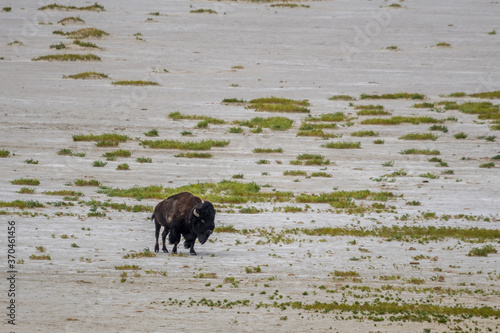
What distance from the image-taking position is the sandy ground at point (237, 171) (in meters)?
15.7

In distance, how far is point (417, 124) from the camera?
137 feet

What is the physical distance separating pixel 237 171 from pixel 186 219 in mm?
Result: 13129

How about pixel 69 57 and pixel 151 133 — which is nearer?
pixel 151 133

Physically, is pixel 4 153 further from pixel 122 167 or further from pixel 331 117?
pixel 331 117

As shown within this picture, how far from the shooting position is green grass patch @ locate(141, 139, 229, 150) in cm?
3572

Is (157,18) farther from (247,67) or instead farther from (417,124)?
(417,124)

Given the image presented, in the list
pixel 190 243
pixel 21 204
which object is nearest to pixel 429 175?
pixel 190 243

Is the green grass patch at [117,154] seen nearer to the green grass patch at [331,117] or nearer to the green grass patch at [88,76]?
the green grass patch at [331,117]

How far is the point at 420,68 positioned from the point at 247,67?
1435 cm

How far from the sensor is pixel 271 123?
41.1 meters

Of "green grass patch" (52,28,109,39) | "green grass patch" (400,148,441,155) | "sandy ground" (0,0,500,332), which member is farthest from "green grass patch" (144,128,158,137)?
"green grass patch" (52,28,109,39)

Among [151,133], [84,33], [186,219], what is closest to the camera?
[186,219]

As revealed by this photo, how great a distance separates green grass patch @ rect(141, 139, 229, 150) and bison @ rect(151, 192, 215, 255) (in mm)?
16019

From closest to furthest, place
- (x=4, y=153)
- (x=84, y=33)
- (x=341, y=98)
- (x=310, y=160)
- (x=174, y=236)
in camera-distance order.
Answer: (x=174, y=236), (x=4, y=153), (x=310, y=160), (x=341, y=98), (x=84, y=33)
